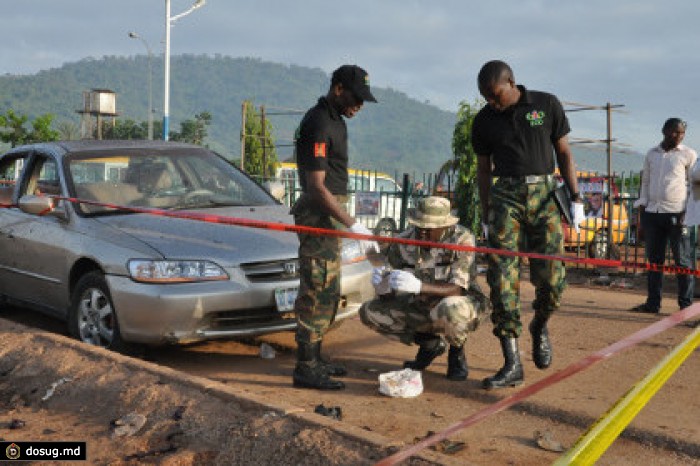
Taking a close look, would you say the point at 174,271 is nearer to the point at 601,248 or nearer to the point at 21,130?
the point at 601,248

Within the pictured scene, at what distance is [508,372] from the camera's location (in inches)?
184

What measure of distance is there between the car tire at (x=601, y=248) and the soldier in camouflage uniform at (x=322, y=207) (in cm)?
845

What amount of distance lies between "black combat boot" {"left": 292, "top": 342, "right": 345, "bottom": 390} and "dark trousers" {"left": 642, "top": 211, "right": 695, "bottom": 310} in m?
4.11

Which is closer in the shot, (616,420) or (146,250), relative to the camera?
(616,420)

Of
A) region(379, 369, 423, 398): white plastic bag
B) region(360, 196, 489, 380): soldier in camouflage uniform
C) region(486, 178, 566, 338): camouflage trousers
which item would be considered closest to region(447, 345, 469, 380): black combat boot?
region(360, 196, 489, 380): soldier in camouflage uniform

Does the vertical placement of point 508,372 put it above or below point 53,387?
above

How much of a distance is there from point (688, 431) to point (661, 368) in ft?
7.05

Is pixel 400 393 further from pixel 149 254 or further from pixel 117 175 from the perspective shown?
pixel 117 175

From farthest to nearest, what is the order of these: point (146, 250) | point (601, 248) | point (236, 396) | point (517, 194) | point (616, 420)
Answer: point (601, 248), point (146, 250), point (517, 194), point (236, 396), point (616, 420)

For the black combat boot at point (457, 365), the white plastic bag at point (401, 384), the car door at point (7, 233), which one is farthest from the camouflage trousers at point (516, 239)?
the car door at point (7, 233)

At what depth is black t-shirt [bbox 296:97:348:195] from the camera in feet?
14.0

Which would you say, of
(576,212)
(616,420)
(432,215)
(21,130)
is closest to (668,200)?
(576,212)

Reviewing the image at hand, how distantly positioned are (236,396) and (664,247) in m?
5.13

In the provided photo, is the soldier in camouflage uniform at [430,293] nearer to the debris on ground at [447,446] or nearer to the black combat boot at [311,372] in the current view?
the black combat boot at [311,372]
